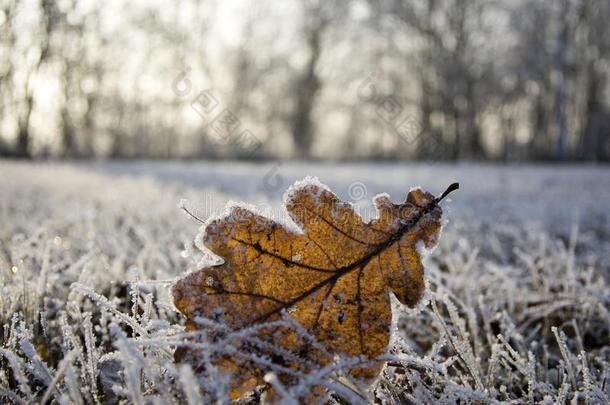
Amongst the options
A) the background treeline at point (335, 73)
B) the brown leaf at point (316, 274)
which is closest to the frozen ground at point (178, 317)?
the brown leaf at point (316, 274)

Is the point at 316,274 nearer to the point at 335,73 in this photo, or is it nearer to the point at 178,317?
the point at 178,317

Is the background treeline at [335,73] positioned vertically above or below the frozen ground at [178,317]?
above

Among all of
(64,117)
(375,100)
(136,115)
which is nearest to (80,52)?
(64,117)

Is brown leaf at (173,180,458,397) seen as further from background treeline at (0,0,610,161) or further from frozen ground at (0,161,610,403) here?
background treeline at (0,0,610,161)

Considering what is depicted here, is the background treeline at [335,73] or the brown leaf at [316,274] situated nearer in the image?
the brown leaf at [316,274]

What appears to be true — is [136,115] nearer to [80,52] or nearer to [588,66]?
[80,52]

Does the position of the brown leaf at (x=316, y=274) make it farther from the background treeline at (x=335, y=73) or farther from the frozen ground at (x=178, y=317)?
the background treeline at (x=335, y=73)
